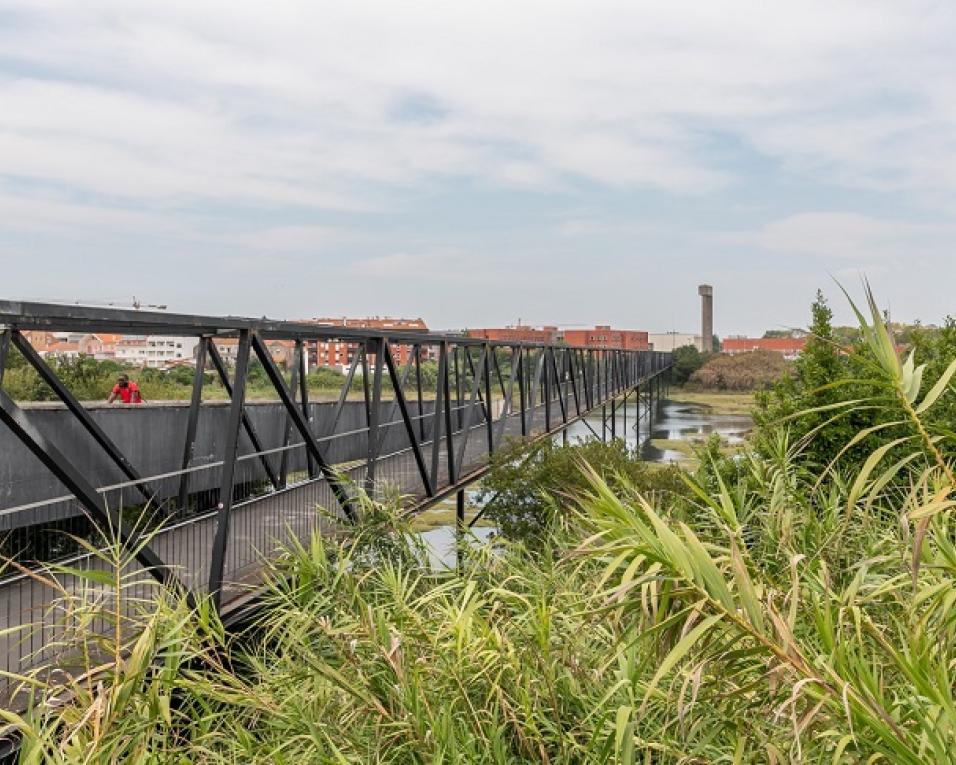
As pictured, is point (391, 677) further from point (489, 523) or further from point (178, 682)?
point (489, 523)

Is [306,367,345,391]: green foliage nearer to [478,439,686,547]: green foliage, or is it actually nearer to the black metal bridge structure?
[478,439,686,547]: green foliage

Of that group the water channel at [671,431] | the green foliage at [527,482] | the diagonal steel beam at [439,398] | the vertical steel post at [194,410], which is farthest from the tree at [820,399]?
the water channel at [671,431]

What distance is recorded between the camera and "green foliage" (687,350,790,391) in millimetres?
95312

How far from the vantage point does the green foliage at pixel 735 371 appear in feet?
313

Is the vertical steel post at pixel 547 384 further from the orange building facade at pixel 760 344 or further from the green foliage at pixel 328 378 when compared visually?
the orange building facade at pixel 760 344

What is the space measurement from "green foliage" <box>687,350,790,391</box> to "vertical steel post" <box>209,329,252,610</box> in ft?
283

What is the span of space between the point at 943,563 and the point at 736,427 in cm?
6301

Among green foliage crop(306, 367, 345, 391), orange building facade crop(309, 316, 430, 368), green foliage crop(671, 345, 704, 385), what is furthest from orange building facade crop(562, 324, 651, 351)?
green foliage crop(306, 367, 345, 391)

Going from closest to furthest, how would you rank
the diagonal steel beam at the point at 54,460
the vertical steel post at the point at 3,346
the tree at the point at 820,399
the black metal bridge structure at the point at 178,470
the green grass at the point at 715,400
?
the diagonal steel beam at the point at 54,460 < the black metal bridge structure at the point at 178,470 < the vertical steel post at the point at 3,346 < the tree at the point at 820,399 < the green grass at the point at 715,400

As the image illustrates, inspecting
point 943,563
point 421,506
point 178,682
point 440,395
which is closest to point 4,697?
point 178,682

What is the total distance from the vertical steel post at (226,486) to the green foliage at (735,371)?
3400 inches

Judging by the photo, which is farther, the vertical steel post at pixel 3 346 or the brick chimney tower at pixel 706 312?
the brick chimney tower at pixel 706 312

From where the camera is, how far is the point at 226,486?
7602 mm

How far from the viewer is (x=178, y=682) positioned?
5.53 meters
